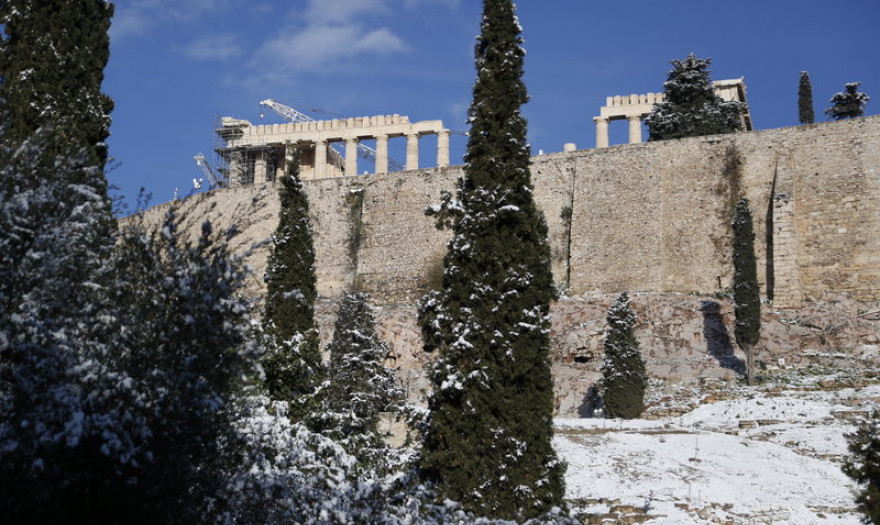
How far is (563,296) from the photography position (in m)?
33.4

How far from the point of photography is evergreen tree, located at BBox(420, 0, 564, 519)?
10.8 metres

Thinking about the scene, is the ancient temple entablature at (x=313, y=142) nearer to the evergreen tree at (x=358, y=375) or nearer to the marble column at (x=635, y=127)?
the marble column at (x=635, y=127)

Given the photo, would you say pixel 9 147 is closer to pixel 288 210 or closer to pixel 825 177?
pixel 288 210

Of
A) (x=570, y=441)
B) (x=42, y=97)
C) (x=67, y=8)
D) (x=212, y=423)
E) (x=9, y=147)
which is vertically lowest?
(x=570, y=441)

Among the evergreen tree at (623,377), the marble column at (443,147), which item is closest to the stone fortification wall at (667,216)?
the marble column at (443,147)

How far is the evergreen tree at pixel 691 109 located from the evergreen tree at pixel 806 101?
2.63 m

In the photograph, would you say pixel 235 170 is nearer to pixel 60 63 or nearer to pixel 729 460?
pixel 729 460

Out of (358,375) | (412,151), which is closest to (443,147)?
(412,151)

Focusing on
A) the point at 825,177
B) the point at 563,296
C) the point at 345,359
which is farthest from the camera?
the point at 563,296

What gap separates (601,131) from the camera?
4381 centimetres

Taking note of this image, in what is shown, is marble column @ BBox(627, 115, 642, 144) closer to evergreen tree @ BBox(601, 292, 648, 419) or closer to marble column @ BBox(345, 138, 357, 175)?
marble column @ BBox(345, 138, 357, 175)

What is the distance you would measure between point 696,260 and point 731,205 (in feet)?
6.89

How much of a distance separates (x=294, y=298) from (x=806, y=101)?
2914cm

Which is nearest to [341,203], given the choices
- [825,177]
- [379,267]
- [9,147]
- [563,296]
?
[379,267]
